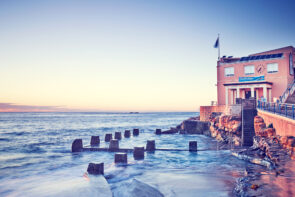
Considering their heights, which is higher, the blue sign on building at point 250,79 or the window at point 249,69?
the window at point 249,69

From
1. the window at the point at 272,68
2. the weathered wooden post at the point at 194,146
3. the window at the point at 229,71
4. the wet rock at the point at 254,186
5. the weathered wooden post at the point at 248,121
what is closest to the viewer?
the wet rock at the point at 254,186

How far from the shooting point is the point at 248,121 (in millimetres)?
18609

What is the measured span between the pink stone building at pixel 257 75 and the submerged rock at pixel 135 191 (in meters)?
23.1

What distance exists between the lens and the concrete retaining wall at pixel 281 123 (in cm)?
1139

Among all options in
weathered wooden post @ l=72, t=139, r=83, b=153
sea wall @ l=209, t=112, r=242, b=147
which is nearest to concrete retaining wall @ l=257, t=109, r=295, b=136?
sea wall @ l=209, t=112, r=242, b=147

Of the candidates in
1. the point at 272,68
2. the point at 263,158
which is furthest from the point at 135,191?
the point at 272,68

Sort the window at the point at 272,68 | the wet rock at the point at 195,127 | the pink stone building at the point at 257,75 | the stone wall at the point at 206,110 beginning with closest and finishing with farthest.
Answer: the pink stone building at the point at 257,75
the window at the point at 272,68
the stone wall at the point at 206,110
the wet rock at the point at 195,127

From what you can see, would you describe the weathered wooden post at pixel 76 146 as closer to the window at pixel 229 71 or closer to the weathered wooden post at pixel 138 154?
the weathered wooden post at pixel 138 154

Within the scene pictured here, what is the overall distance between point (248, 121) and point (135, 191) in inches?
558

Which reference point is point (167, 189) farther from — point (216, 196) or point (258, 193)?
point (258, 193)

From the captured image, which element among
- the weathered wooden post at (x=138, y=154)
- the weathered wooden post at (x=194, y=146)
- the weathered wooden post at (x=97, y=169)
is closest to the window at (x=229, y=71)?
the weathered wooden post at (x=194, y=146)

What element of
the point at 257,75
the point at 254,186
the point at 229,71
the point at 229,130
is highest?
the point at 229,71

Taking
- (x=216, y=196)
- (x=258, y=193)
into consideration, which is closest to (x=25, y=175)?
(x=216, y=196)

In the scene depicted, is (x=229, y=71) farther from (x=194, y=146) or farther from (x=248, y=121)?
(x=194, y=146)
